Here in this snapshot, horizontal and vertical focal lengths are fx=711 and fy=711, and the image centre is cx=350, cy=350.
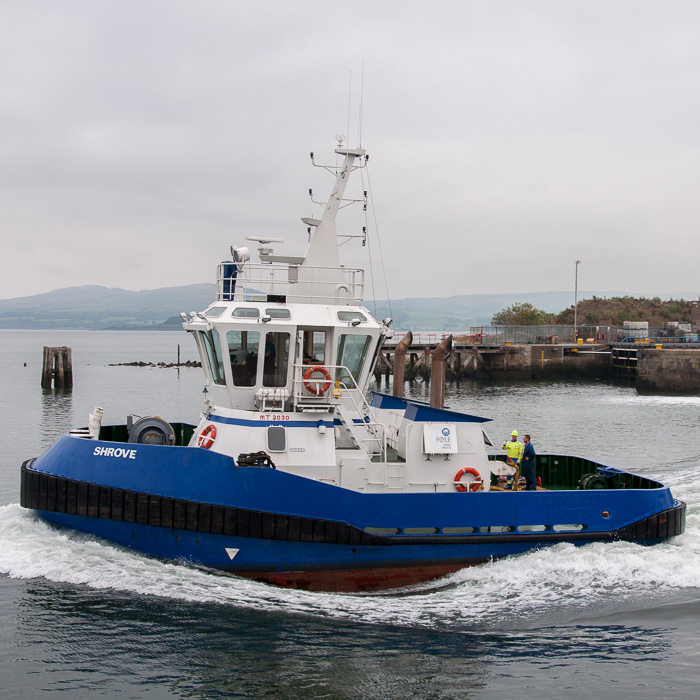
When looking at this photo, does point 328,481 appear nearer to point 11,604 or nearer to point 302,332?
point 302,332

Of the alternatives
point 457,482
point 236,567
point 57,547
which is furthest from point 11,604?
point 457,482

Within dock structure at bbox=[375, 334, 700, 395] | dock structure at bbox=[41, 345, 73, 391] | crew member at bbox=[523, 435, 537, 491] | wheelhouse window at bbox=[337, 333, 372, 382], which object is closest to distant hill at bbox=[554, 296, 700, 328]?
dock structure at bbox=[375, 334, 700, 395]

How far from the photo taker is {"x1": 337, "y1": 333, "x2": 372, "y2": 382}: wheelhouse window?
34.1ft

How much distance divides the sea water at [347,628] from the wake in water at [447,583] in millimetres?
20

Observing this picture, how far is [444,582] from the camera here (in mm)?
9609

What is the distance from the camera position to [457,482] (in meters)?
10.3

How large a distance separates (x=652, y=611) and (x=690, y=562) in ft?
4.87

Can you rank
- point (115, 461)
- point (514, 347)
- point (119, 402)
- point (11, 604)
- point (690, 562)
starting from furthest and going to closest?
point (514, 347) → point (119, 402) → point (690, 562) → point (115, 461) → point (11, 604)

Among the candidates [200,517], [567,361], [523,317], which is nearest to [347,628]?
[200,517]

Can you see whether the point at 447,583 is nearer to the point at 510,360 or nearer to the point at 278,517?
the point at 278,517

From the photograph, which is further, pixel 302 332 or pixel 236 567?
pixel 302 332

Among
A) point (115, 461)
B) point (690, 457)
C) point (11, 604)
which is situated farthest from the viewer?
point (690, 457)

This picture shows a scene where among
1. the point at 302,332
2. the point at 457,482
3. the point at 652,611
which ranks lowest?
the point at 652,611

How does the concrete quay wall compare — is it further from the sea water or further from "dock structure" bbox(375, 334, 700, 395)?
the sea water
